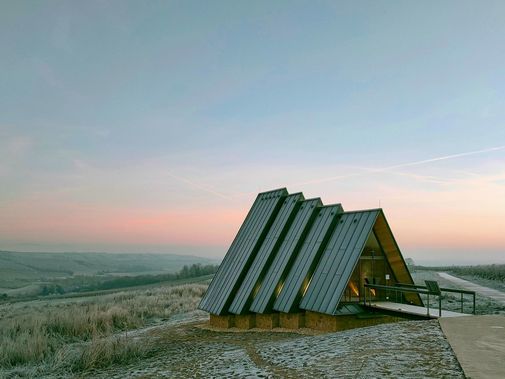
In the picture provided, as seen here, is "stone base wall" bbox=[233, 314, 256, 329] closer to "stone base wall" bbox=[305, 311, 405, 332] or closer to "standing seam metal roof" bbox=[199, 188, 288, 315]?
"standing seam metal roof" bbox=[199, 188, 288, 315]

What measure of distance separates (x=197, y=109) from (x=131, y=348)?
19184mm

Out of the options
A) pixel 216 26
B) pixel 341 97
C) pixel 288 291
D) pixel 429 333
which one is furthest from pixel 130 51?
pixel 429 333

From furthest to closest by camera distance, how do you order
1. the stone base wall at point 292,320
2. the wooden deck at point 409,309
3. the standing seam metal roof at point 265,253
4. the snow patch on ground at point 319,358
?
the standing seam metal roof at point 265,253 → the stone base wall at point 292,320 → the wooden deck at point 409,309 → the snow patch on ground at point 319,358

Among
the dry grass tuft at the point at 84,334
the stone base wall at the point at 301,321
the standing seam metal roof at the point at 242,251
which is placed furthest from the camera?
the standing seam metal roof at the point at 242,251

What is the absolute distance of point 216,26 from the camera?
21031mm

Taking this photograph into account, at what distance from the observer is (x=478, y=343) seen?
888 cm

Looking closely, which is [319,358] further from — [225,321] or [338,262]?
[225,321]

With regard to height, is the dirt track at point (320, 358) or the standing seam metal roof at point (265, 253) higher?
the standing seam metal roof at point (265, 253)

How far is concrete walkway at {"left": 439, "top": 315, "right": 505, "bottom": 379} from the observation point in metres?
6.98

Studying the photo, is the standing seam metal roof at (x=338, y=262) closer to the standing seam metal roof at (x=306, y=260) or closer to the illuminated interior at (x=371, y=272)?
the standing seam metal roof at (x=306, y=260)

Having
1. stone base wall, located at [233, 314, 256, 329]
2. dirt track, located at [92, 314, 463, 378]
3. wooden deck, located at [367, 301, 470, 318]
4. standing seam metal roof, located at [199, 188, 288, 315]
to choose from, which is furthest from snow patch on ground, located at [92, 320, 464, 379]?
standing seam metal roof, located at [199, 188, 288, 315]

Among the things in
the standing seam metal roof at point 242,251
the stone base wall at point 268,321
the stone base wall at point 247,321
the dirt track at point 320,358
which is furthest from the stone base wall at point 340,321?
the standing seam metal roof at point 242,251

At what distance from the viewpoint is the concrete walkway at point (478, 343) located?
698cm

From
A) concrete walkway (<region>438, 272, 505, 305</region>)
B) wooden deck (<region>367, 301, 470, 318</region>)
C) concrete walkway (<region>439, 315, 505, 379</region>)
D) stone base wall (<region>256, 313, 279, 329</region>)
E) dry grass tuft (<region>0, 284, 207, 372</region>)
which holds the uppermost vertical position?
concrete walkway (<region>438, 272, 505, 305</region>)
